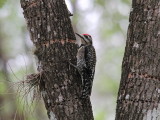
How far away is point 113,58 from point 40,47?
23.8 ft

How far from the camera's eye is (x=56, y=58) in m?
4.38

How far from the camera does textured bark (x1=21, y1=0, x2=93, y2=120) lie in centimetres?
420

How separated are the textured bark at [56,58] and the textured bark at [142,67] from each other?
1.76 ft

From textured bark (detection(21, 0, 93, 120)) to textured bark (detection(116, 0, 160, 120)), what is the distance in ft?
1.76

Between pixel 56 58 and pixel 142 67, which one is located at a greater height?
pixel 56 58

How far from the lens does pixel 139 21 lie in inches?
161

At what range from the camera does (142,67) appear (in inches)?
155

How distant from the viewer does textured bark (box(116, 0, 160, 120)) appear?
12.5ft

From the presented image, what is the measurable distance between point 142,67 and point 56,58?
1.01 m

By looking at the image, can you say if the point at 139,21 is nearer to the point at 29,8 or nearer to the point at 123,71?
the point at 123,71

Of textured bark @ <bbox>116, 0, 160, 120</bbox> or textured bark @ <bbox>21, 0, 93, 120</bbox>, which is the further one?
textured bark @ <bbox>21, 0, 93, 120</bbox>

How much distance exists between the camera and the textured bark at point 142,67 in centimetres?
382

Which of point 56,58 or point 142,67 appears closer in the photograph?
point 142,67

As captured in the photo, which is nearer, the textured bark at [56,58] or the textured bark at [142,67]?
the textured bark at [142,67]
